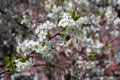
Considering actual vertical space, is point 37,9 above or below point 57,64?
above

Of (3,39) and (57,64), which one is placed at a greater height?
(3,39)

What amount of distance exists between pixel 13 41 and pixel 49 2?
3.76 feet

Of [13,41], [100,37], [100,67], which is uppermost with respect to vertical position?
[100,37]

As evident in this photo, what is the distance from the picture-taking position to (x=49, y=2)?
676 cm

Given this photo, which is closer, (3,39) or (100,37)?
(3,39)

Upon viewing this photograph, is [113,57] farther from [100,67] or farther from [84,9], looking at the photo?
[84,9]

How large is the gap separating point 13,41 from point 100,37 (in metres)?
3.02

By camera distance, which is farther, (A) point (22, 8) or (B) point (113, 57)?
(B) point (113, 57)

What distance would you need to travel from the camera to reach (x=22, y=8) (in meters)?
6.64

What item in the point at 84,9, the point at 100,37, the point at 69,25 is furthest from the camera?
the point at 100,37

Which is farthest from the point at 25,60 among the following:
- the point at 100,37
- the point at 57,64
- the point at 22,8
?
the point at 100,37

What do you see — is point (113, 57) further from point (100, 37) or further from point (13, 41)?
point (13, 41)

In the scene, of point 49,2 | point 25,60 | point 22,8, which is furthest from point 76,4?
point 25,60

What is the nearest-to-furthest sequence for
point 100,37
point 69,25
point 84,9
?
point 69,25
point 84,9
point 100,37
